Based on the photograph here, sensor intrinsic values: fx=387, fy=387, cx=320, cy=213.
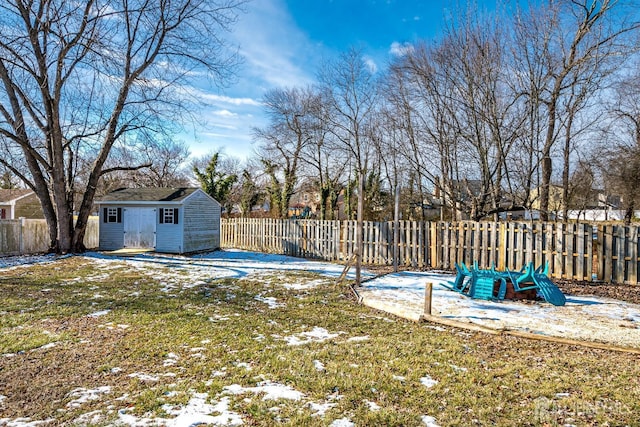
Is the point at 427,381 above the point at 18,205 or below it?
below

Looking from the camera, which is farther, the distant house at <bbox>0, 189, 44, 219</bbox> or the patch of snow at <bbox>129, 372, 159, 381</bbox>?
the distant house at <bbox>0, 189, 44, 219</bbox>

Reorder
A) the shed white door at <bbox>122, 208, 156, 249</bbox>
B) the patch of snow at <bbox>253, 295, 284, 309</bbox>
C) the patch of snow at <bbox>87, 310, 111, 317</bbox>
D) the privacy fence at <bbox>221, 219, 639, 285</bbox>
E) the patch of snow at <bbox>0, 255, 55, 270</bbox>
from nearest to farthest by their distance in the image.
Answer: the patch of snow at <bbox>87, 310, 111, 317</bbox> < the patch of snow at <bbox>253, 295, 284, 309</bbox> < the privacy fence at <bbox>221, 219, 639, 285</bbox> < the patch of snow at <bbox>0, 255, 55, 270</bbox> < the shed white door at <bbox>122, 208, 156, 249</bbox>

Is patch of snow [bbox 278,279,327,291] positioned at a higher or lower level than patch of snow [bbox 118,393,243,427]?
lower

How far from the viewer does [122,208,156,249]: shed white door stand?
1639cm

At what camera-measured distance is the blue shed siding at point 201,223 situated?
1620 cm

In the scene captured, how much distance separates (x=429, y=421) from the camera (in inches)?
113

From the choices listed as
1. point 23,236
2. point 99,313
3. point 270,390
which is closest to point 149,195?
point 23,236

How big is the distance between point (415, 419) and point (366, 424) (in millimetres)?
378

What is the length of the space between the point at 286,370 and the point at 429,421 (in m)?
1.50

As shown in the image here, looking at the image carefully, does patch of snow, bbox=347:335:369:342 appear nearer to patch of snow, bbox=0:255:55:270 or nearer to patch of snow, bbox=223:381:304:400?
patch of snow, bbox=223:381:304:400

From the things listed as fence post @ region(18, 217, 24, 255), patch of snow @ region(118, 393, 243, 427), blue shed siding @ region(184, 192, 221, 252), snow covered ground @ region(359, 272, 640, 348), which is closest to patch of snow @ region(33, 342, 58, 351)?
patch of snow @ region(118, 393, 243, 427)

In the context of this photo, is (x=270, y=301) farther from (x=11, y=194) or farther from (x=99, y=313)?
(x=11, y=194)

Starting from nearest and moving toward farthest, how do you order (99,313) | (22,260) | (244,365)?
(244,365) < (99,313) < (22,260)

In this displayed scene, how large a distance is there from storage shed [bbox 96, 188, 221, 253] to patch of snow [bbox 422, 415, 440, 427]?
14.4m
